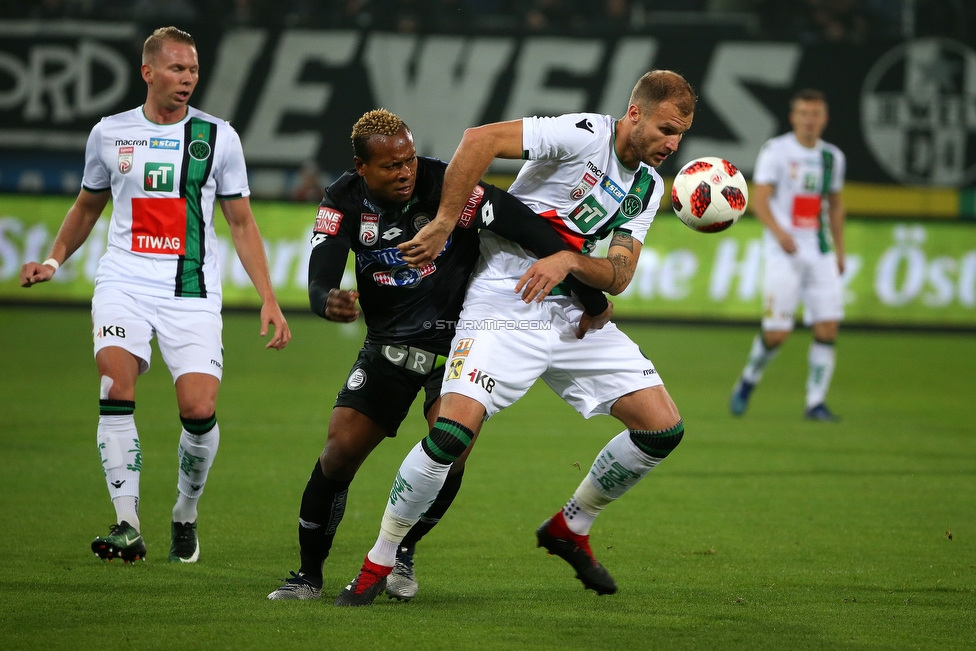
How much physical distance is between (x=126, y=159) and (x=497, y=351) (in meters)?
1.99

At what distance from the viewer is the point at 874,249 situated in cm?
1617

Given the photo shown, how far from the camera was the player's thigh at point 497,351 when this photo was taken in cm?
450

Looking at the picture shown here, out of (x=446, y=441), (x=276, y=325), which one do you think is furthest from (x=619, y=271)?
(x=276, y=325)

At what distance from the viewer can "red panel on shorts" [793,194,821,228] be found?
10.7 meters

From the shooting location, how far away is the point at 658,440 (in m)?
4.69

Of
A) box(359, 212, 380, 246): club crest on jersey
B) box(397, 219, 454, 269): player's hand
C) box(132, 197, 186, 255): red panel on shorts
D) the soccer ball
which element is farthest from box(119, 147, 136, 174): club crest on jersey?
the soccer ball

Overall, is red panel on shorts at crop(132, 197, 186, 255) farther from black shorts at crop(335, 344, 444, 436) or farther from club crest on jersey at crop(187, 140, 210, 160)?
black shorts at crop(335, 344, 444, 436)

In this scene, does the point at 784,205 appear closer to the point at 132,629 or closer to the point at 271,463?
the point at 271,463

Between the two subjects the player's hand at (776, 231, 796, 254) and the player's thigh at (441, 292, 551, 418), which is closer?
the player's thigh at (441, 292, 551, 418)

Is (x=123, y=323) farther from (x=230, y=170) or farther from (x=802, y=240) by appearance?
(x=802, y=240)

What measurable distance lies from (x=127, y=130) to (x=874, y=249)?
12.9 meters

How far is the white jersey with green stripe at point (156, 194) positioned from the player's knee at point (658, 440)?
209 centimetres

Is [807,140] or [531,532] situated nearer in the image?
[531,532]

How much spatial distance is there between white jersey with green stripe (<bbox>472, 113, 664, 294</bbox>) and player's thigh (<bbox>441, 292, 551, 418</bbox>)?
12 centimetres
